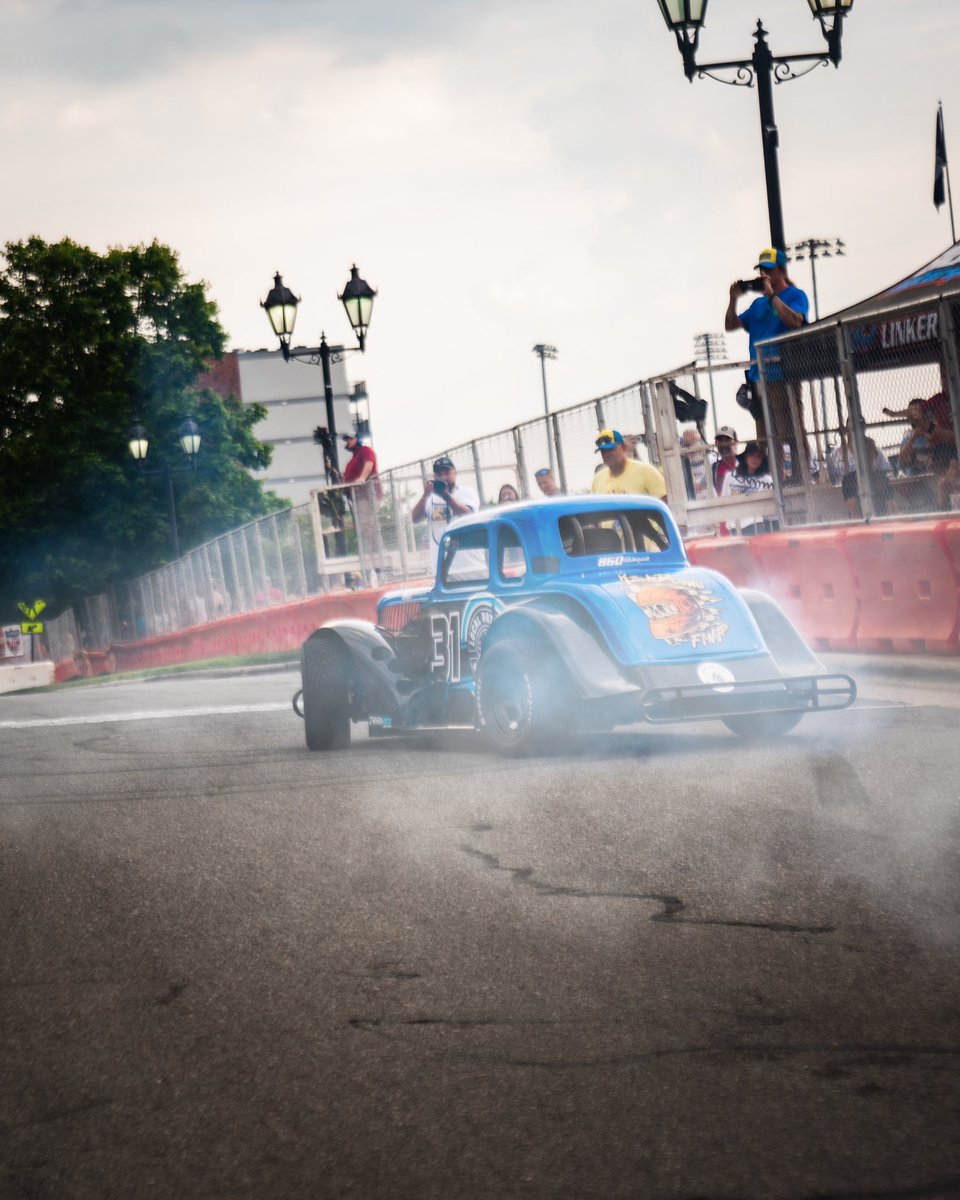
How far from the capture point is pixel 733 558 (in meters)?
14.6

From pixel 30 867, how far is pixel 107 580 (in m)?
47.1

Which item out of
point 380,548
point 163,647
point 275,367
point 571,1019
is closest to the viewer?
point 571,1019

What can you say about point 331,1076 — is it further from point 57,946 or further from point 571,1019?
point 57,946

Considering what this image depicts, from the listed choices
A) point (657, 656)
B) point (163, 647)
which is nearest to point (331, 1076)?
point (657, 656)

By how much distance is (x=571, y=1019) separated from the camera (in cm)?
434

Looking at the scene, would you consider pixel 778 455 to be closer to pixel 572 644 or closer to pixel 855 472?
pixel 855 472

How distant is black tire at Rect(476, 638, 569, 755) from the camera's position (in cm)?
943

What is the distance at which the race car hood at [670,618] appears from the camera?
9.41 m

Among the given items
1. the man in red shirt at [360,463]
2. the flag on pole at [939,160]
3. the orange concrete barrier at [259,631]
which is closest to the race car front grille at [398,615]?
the orange concrete barrier at [259,631]

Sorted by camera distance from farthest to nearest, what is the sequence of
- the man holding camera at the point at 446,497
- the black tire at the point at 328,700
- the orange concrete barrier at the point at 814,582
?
the man holding camera at the point at 446,497
the orange concrete barrier at the point at 814,582
the black tire at the point at 328,700

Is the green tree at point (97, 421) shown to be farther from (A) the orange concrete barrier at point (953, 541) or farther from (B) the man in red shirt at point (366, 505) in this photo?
(A) the orange concrete barrier at point (953, 541)

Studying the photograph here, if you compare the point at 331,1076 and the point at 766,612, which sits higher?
the point at 766,612

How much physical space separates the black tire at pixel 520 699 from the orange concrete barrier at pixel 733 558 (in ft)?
15.3

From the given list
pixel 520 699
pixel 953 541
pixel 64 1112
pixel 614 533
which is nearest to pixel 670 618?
pixel 520 699
